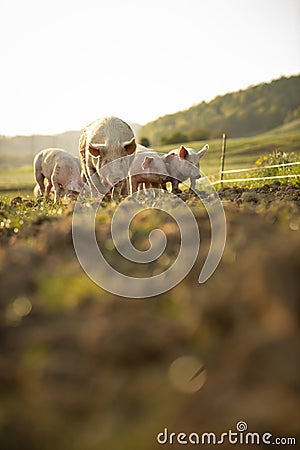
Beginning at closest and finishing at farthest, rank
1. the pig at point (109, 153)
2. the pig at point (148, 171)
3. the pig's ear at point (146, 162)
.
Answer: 1. the pig at point (109, 153)
2. the pig's ear at point (146, 162)
3. the pig at point (148, 171)

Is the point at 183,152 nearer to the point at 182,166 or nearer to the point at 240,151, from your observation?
the point at 182,166

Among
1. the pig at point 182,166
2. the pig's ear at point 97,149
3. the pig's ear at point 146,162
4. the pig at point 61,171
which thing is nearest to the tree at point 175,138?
the pig at point 61,171

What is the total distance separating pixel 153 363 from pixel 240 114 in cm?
5054

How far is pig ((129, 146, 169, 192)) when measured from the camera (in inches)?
358

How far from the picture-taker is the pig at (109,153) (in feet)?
25.6

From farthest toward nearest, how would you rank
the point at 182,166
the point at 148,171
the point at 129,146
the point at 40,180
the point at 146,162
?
the point at 40,180, the point at 182,166, the point at 148,171, the point at 146,162, the point at 129,146

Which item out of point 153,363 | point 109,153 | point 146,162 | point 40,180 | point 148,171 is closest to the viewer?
point 153,363

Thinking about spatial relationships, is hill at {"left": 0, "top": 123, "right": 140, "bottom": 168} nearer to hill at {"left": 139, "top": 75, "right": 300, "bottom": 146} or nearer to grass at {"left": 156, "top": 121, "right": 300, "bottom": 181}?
hill at {"left": 139, "top": 75, "right": 300, "bottom": 146}

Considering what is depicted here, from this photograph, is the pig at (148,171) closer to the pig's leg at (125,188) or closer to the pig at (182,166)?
the pig at (182,166)

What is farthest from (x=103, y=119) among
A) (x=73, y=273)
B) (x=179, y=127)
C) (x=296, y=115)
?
(x=179, y=127)

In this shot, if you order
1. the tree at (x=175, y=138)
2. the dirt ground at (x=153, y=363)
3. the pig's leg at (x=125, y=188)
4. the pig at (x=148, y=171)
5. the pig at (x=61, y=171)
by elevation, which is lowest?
the dirt ground at (x=153, y=363)

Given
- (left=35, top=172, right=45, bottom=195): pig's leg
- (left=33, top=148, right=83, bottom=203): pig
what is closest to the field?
(left=33, top=148, right=83, bottom=203): pig

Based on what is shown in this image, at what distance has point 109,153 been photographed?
7.95 metres

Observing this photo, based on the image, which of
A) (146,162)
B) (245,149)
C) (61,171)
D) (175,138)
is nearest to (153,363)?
(146,162)
